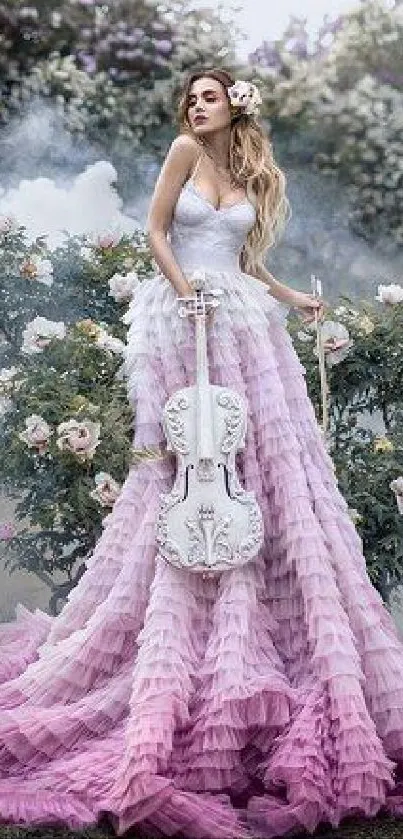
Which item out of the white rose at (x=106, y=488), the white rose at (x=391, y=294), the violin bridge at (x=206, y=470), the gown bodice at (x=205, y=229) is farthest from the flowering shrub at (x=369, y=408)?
the violin bridge at (x=206, y=470)

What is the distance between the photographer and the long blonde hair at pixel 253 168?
316 cm

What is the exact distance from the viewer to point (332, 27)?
4652mm

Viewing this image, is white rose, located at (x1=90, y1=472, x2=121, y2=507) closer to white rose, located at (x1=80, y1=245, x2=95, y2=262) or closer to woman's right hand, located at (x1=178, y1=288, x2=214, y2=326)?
woman's right hand, located at (x1=178, y1=288, x2=214, y2=326)

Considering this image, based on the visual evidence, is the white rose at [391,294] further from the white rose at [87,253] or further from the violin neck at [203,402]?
the violin neck at [203,402]

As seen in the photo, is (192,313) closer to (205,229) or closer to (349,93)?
(205,229)

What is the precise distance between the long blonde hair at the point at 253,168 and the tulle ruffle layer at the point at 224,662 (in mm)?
147

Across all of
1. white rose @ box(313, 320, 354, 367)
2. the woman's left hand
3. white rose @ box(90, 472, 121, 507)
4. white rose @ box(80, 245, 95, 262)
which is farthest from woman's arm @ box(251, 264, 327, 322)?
white rose @ box(80, 245, 95, 262)

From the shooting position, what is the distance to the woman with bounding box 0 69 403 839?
8.48 ft

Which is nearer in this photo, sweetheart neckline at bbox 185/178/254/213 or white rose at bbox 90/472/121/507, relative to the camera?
sweetheart neckline at bbox 185/178/254/213

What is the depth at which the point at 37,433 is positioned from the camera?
3.64 m

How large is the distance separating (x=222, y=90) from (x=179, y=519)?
1053 millimetres

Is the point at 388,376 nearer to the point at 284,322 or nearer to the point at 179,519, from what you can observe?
the point at 284,322

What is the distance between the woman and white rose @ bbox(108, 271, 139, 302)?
0.81 metres

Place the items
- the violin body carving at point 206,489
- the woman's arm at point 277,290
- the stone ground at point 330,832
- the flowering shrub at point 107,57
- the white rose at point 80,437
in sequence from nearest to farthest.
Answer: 1. the stone ground at point 330,832
2. the violin body carving at point 206,489
3. the woman's arm at point 277,290
4. the white rose at point 80,437
5. the flowering shrub at point 107,57
